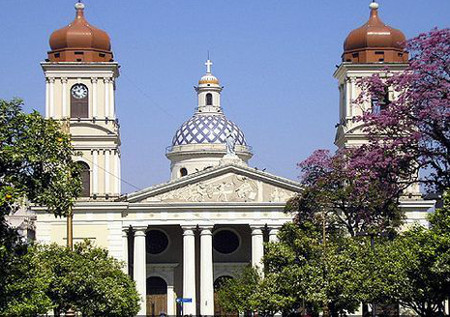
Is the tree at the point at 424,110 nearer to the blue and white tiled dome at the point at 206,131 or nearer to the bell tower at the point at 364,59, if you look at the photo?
the bell tower at the point at 364,59

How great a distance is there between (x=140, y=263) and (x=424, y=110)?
5155 centimetres

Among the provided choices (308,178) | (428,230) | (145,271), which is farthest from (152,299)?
(428,230)

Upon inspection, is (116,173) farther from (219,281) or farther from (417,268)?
(417,268)

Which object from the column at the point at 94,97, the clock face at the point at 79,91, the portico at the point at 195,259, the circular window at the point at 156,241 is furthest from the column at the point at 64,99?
the circular window at the point at 156,241

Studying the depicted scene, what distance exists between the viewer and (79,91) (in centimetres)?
9012

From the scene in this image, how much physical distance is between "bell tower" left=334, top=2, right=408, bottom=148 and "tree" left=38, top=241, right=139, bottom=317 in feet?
89.9

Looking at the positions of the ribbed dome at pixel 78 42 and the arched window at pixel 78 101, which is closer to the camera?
the ribbed dome at pixel 78 42

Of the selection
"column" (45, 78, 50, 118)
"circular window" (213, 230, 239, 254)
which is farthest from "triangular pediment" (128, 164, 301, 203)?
"column" (45, 78, 50, 118)


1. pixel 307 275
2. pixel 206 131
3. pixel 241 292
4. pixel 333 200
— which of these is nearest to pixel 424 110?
pixel 307 275

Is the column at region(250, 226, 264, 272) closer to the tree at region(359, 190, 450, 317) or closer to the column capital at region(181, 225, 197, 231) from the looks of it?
the column capital at region(181, 225, 197, 231)

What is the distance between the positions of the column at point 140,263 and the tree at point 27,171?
46690 mm

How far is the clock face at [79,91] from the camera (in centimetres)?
9000

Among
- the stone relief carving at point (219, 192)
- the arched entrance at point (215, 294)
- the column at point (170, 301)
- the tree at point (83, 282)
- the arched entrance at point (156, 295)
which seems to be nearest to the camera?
the tree at point (83, 282)

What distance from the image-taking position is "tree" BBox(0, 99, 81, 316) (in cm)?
4153
